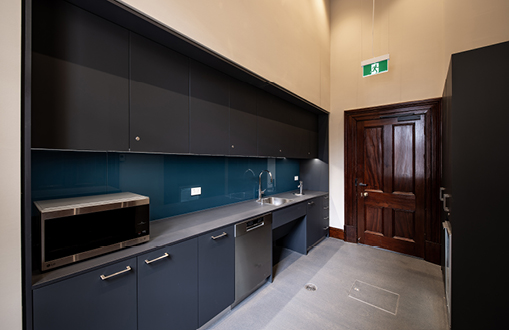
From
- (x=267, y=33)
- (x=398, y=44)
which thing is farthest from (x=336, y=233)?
(x=267, y=33)

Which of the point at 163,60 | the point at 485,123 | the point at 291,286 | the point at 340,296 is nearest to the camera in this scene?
the point at 485,123

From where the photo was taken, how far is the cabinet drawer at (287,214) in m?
2.56

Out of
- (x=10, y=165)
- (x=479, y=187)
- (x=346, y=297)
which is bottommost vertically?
(x=346, y=297)

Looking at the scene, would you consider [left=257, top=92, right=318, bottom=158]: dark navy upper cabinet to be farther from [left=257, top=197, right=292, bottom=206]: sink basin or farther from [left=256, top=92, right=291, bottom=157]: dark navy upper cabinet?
[left=257, top=197, right=292, bottom=206]: sink basin

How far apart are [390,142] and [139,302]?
3892 millimetres

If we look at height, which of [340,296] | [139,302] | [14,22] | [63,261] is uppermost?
[14,22]

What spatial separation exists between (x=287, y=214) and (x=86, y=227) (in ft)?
6.90

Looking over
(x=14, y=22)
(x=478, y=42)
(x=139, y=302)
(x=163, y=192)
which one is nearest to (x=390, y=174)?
(x=478, y=42)

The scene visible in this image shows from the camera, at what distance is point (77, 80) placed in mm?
1299

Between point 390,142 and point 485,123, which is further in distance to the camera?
point 390,142

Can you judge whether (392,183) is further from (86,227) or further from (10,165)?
(10,165)

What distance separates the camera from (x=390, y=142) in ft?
11.4

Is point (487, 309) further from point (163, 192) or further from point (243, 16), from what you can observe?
point (243, 16)

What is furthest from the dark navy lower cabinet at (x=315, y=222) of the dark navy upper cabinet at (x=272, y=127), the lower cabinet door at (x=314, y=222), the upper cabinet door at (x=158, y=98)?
the upper cabinet door at (x=158, y=98)
